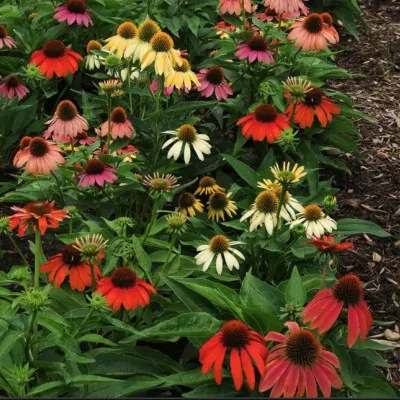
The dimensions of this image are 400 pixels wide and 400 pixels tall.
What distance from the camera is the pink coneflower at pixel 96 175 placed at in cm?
305

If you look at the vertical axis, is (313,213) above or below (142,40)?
below

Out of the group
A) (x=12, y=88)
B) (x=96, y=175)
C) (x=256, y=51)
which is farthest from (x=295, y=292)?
(x=12, y=88)

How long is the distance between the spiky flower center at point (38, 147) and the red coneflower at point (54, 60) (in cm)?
82

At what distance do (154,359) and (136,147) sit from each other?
1.30m

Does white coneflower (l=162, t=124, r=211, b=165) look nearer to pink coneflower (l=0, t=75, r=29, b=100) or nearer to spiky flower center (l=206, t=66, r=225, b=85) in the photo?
spiky flower center (l=206, t=66, r=225, b=85)

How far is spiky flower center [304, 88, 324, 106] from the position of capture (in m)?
3.68

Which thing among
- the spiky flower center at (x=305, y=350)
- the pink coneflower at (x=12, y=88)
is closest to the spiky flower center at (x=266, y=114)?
the pink coneflower at (x=12, y=88)

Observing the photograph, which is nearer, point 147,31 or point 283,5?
point 147,31

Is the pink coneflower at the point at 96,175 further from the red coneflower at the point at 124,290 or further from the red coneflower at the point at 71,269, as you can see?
the red coneflower at the point at 124,290

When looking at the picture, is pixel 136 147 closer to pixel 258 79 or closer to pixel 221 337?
pixel 258 79

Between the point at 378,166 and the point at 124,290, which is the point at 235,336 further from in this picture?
the point at 378,166

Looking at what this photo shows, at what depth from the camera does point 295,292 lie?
99.3 inches

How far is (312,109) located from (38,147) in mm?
1371

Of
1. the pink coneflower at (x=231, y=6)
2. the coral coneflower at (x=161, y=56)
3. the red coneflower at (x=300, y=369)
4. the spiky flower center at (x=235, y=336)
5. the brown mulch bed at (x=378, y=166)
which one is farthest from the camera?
the pink coneflower at (x=231, y=6)
